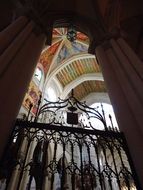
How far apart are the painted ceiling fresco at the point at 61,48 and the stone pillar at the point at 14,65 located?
8.48 meters

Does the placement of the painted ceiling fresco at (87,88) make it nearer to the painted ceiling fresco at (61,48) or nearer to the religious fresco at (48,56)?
the painted ceiling fresco at (61,48)

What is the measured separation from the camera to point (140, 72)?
297cm

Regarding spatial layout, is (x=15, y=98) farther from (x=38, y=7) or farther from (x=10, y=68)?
(x=38, y=7)

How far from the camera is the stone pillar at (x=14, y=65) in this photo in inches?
92.9

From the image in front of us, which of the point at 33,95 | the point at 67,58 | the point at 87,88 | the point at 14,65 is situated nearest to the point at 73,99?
the point at 14,65

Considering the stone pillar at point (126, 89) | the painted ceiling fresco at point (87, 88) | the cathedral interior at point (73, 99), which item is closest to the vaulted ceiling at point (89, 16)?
the cathedral interior at point (73, 99)

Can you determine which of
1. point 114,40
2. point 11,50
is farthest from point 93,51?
point 11,50

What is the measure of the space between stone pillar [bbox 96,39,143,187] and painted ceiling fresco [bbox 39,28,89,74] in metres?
8.34

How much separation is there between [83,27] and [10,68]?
316 cm

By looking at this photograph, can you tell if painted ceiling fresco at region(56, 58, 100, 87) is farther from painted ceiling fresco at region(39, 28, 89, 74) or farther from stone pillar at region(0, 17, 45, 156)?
stone pillar at region(0, 17, 45, 156)

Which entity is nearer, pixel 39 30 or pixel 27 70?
pixel 27 70

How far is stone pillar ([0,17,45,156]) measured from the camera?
2.36m

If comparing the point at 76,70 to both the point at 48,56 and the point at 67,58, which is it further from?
the point at 48,56

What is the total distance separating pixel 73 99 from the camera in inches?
154
